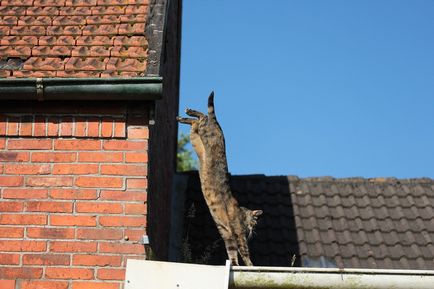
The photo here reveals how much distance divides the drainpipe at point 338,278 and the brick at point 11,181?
194cm

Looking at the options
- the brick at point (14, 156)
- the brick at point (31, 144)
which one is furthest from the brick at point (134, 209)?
the brick at point (14, 156)

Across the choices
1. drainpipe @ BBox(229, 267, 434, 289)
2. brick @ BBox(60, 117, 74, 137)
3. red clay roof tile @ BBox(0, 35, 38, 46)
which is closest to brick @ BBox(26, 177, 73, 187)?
brick @ BBox(60, 117, 74, 137)

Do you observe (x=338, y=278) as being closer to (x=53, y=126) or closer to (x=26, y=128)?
(x=53, y=126)

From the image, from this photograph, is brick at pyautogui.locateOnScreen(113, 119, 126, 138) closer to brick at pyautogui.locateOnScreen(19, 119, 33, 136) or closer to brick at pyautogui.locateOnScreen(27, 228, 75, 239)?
brick at pyautogui.locateOnScreen(19, 119, 33, 136)

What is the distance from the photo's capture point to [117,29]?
6.05 meters

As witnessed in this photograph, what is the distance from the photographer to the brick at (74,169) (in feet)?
17.9

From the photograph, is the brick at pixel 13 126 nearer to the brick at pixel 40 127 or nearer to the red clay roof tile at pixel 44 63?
the brick at pixel 40 127

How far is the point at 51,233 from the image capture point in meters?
5.32

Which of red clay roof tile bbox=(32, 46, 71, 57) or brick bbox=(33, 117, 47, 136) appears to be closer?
brick bbox=(33, 117, 47, 136)

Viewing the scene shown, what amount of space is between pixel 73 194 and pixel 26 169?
1.41ft

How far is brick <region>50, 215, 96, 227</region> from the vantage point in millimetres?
5328

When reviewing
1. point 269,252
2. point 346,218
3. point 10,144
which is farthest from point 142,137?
point 346,218

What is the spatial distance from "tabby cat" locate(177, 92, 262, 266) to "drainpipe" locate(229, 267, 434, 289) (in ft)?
3.05

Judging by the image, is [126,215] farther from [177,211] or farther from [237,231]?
[177,211]
